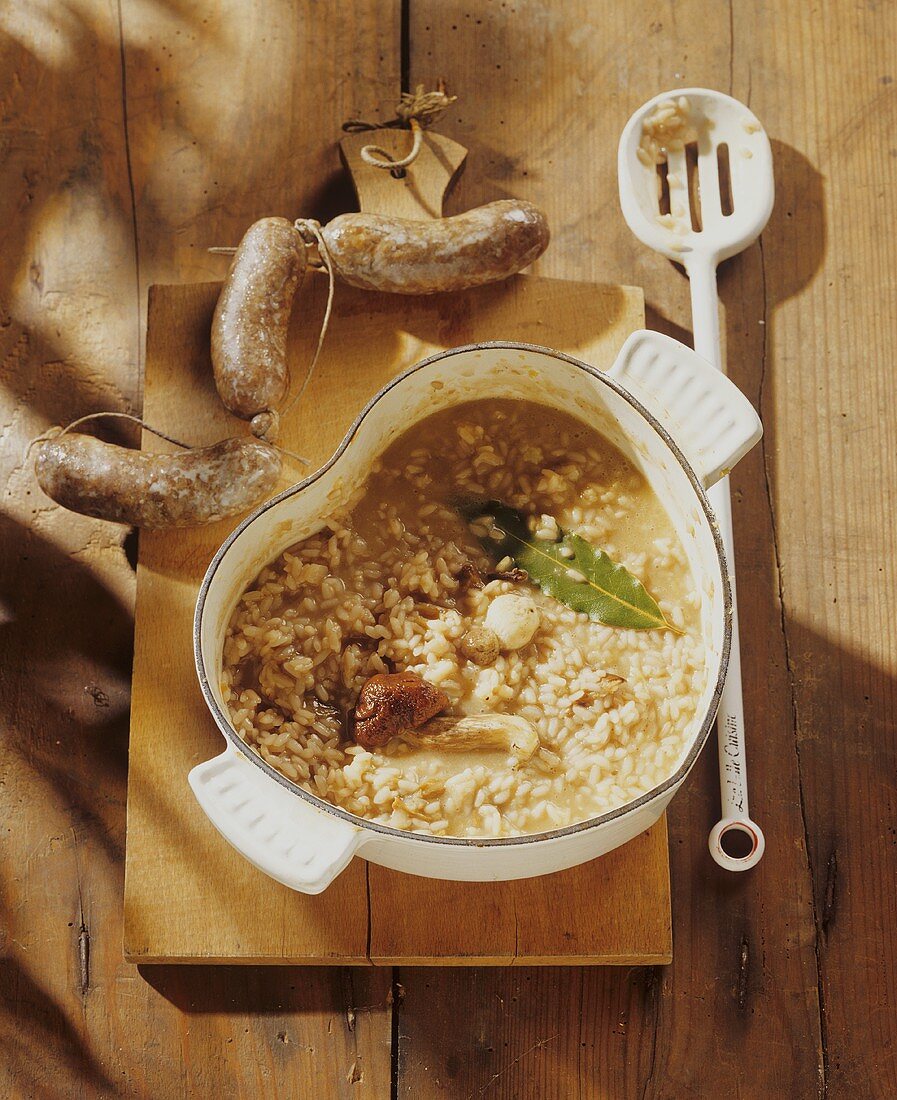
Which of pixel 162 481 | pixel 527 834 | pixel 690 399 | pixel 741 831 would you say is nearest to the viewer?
pixel 527 834

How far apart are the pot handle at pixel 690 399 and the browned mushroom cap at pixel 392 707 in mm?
457

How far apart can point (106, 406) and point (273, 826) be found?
2.72ft

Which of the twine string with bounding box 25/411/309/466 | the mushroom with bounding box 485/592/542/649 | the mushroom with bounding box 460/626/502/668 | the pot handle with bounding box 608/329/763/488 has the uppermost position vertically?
the pot handle with bounding box 608/329/763/488

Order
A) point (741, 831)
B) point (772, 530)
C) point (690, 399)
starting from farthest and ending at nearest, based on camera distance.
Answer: point (772, 530) < point (741, 831) < point (690, 399)

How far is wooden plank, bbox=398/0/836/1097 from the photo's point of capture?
5.55ft

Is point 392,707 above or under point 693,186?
under

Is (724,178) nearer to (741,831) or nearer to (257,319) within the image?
(257,319)

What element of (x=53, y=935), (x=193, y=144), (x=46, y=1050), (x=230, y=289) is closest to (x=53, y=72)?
(x=193, y=144)

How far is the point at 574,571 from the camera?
1618 millimetres

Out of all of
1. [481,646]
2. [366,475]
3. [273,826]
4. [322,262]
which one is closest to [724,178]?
[322,262]

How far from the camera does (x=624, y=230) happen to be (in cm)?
196

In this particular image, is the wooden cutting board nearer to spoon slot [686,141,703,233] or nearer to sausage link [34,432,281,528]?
sausage link [34,432,281,528]

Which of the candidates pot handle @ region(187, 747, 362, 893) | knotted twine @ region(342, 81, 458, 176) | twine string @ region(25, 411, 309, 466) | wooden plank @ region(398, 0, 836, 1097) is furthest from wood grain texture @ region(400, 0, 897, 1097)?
twine string @ region(25, 411, 309, 466)

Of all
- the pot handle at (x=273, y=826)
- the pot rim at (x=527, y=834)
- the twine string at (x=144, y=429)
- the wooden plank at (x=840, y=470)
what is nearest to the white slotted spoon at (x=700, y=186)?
the wooden plank at (x=840, y=470)
